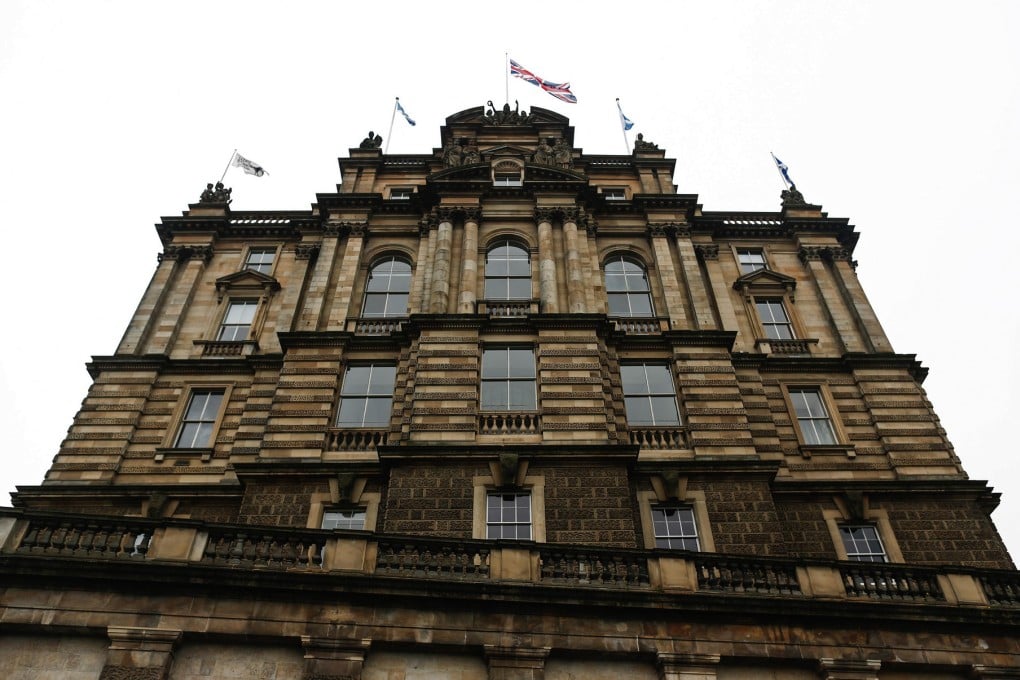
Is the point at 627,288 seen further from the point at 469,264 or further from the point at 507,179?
the point at 507,179

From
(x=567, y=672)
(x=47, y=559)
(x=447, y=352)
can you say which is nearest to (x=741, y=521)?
(x=567, y=672)

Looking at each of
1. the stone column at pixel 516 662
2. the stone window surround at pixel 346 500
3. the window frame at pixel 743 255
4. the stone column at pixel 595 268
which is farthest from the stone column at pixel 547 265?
the stone column at pixel 516 662

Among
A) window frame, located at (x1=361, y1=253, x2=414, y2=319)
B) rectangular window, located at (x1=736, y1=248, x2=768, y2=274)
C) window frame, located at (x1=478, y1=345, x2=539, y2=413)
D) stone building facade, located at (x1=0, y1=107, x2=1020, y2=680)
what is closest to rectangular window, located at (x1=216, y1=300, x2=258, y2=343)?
stone building facade, located at (x1=0, y1=107, x2=1020, y2=680)

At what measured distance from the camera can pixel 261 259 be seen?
3006 cm

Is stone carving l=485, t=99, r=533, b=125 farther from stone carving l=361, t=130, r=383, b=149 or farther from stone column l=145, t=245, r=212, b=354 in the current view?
stone column l=145, t=245, r=212, b=354

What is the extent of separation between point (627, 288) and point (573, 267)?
2680mm

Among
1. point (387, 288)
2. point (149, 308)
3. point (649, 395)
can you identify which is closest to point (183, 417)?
point (149, 308)

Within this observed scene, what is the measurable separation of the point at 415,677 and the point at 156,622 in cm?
484

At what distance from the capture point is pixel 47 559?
1444 cm

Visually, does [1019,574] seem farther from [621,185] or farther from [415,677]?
[621,185]

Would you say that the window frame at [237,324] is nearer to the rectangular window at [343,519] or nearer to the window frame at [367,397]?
the window frame at [367,397]

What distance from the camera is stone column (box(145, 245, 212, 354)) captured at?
26812mm

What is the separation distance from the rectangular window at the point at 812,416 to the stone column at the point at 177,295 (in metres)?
21.3

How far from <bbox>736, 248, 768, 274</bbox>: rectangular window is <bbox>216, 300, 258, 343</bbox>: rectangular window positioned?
18.4m
